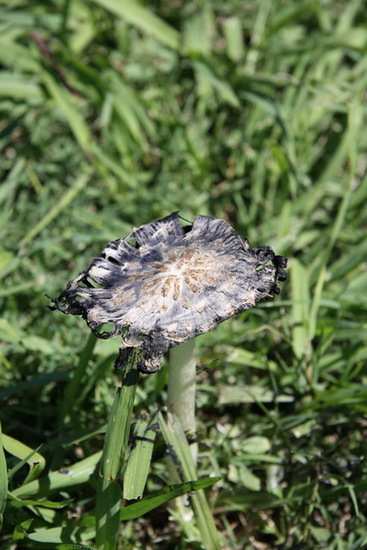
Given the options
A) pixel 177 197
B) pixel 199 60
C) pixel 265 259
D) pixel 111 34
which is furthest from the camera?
pixel 111 34

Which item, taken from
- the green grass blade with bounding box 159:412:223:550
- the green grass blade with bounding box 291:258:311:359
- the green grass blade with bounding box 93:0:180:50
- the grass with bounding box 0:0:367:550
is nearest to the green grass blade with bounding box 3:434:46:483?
the grass with bounding box 0:0:367:550

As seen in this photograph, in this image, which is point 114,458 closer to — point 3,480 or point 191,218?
point 3,480

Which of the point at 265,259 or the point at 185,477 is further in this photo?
the point at 185,477

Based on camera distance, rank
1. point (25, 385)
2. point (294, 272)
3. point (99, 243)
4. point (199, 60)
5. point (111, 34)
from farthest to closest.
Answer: point (111, 34) → point (199, 60) → point (99, 243) → point (294, 272) → point (25, 385)

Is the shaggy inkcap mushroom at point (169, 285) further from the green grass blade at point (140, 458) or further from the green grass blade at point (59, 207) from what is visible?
the green grass blade at point (59, 207)

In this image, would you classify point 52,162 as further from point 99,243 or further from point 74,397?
point 74,397

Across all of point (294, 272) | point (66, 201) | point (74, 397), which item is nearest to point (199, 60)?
point (66, 201)

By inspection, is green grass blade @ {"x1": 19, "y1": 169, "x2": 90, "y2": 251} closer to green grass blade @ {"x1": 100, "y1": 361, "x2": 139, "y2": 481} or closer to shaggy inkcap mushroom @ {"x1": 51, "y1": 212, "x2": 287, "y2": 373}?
shaggy inkcap mushroom @ {"x1": 51, "y1": 212, "x2": 287, "y2": 373}

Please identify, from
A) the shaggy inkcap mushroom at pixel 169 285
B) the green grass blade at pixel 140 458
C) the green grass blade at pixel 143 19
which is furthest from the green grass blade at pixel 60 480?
the green grass blade at pixel 143 19
